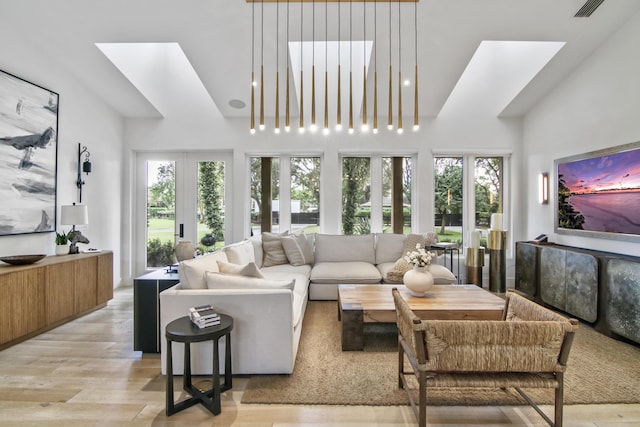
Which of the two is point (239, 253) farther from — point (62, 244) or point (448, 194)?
point (448, 194)

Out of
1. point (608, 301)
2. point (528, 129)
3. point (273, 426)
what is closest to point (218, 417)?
point (273, 426)

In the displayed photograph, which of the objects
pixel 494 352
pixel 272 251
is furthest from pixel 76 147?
pixel 494 352

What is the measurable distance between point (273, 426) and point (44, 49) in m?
4.78

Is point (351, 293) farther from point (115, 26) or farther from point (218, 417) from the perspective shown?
point (115, 26)

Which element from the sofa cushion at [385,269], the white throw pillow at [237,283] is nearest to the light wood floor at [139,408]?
the white throw pillow at [237,283]

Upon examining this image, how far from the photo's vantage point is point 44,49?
12.3 feet

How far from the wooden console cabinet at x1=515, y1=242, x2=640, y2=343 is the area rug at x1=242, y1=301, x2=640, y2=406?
0.80 feet

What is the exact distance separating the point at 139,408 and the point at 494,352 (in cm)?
223

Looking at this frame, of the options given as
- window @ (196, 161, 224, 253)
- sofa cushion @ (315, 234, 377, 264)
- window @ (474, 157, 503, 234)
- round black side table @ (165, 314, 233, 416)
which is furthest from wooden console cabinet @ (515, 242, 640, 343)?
window @ (196, 161, 224, 253)

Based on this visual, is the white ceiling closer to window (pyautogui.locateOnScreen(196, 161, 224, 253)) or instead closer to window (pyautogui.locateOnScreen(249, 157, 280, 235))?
window (pyautogui.locateOnScreen(249, 157, 280, 235))

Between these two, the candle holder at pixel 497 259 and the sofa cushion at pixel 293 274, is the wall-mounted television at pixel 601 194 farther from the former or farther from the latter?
the sofa cushion at pixel 293 274

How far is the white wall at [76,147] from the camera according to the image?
11.5 ft

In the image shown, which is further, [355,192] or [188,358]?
[355,192]

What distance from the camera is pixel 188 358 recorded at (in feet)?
7.25
